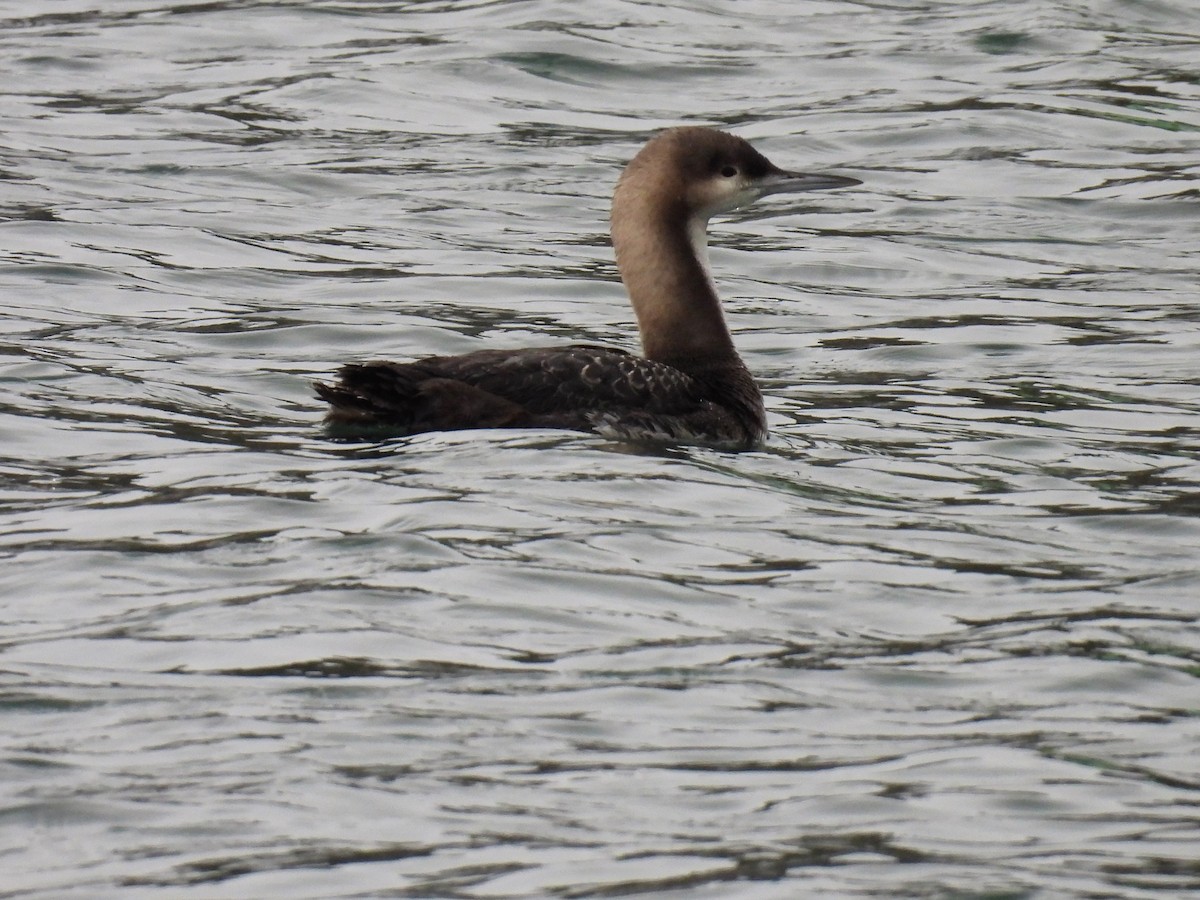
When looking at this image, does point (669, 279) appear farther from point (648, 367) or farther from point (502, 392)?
point (502, 392)

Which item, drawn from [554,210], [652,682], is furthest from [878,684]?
[554,210]

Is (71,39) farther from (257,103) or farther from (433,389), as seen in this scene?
(433,389)

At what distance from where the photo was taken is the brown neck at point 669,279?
8.55 m

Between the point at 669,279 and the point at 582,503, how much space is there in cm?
164

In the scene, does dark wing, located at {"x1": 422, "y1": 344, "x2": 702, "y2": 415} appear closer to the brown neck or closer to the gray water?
the gray water

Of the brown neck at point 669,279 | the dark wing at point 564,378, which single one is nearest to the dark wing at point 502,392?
the dark wing at point 564,378

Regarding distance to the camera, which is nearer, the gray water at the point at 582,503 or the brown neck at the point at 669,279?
the gray water at the point at 582,503

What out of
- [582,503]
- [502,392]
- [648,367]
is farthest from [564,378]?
[582,503]

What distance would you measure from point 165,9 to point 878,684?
11.6 metres

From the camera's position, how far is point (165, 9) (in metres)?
16.1

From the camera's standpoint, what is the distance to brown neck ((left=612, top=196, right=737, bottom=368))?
8547 mm

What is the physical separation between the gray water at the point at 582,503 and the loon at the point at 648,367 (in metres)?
0.12

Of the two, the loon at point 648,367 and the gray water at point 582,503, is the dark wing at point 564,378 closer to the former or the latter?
the loon at point 648,367

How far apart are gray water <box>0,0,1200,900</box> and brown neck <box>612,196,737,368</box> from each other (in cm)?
47
